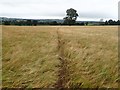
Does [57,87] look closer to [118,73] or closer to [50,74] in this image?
[50,74]

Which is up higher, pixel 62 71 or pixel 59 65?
pixel 59 65

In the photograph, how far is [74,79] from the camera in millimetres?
12508

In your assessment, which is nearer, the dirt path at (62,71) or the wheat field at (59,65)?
the dirt path at (62,71)

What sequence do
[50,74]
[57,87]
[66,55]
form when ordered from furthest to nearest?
[66,55]
[50,74]
[57,87]

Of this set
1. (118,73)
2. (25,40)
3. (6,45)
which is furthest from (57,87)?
(25,40)

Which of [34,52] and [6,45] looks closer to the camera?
[34,52]

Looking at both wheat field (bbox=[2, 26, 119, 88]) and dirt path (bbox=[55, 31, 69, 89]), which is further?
wheat field (bbox=[2, 26, 119, 88])

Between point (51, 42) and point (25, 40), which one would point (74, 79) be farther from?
point (25, 40)

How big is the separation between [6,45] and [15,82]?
6.26m

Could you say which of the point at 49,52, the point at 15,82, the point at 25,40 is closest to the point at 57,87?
the point at 15,82

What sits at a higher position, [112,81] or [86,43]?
[86,43]

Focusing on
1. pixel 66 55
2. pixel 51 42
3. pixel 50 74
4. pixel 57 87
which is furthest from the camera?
pixel 51 42

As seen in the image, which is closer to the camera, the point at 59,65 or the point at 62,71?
the point at 62,71

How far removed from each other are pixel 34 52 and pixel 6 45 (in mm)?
2656
